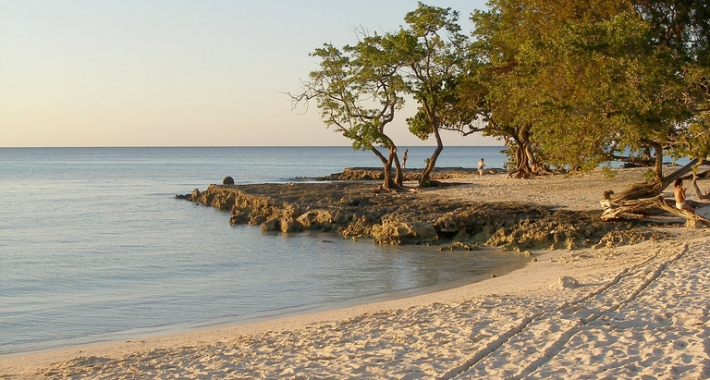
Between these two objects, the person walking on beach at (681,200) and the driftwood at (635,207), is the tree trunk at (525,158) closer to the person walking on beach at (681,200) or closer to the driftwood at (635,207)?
the driftwood at (635,207)

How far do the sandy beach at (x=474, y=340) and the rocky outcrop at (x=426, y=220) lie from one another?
5.13 meters

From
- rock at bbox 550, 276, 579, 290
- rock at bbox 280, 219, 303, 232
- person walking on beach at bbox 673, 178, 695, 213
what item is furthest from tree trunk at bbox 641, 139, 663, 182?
rock at bbox 280, 219, 303, 232

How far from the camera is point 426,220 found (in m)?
21.0

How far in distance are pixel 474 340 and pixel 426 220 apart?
12704 millimetres

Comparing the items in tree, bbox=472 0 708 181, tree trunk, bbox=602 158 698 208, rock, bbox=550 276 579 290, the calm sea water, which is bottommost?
the calm sea water

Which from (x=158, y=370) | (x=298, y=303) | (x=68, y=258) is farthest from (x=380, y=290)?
(x=68, y=258)

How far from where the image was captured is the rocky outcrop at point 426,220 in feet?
59.0

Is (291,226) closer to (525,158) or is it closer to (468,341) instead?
(525,158)

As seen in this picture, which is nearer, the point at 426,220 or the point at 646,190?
the point at 646,190

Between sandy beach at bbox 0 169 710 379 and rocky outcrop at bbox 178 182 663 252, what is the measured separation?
513cm

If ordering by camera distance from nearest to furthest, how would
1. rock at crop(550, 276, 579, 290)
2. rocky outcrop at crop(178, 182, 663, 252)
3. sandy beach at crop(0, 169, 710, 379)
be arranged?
sandy beach at crop(0, 169, 710, 379) < rock at crop(550, 276, 579, 290) < rocky outcrop at crop(178, 182, 663, 252)

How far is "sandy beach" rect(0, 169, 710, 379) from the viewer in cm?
730

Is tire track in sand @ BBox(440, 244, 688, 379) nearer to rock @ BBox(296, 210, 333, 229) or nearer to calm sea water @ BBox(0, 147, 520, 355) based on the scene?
calm sea water @ BBox(0, 147, 520, 355)

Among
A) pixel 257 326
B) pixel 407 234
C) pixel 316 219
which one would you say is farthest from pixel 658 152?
pixel 257 326
